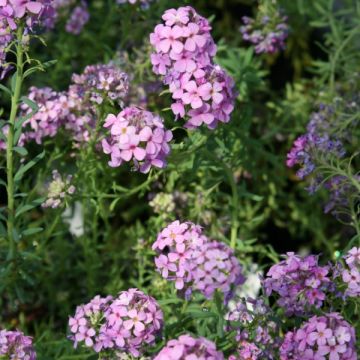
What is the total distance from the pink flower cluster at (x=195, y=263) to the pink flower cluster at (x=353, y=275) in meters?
0.29

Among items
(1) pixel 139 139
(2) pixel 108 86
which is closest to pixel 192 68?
(1) pixel 139 139

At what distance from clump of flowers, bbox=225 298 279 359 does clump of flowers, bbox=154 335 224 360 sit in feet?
1.50

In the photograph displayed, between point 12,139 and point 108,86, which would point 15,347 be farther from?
point 108,86

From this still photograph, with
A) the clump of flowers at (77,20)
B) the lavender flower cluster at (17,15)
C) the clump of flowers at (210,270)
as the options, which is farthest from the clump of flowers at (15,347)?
the clump of flowers at (77,20)

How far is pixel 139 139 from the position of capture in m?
2.15

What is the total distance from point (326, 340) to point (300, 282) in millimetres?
229

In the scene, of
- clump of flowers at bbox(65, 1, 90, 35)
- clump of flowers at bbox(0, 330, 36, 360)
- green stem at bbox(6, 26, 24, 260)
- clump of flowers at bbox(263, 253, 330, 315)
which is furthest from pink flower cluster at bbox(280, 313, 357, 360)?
clump of flowers at bbox(65, 1, 90, 35)

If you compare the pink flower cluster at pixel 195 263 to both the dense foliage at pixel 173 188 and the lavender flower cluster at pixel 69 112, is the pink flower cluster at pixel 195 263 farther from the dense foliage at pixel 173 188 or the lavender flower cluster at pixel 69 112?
the lavender flower cluster at pixel 69 112

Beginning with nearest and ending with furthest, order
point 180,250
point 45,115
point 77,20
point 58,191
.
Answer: point 180,250, point 58,191, point 45,115, point 77,20

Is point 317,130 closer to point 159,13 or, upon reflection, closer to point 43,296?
point 159,13

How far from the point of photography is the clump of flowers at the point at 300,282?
2205 millimetres

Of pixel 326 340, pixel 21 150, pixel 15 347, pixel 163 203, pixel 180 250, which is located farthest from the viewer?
pixel 163 203

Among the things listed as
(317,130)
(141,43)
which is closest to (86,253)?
(317,130)

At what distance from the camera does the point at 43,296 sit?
356 cm
